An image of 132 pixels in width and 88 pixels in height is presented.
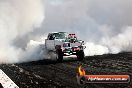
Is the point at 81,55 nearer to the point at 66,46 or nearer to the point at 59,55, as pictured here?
the point at 66,46

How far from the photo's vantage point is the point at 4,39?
33.2m

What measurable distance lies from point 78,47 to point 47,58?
178 inches

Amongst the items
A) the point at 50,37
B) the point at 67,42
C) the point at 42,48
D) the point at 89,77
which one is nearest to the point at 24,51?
the point at 42,48

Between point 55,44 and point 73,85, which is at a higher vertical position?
point 55,44

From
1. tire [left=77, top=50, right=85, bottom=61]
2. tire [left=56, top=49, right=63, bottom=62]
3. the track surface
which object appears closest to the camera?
the track surface

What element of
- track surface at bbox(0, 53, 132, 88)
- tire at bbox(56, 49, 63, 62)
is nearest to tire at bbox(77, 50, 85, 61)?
tire at bbox(56, 49, 63, 62)

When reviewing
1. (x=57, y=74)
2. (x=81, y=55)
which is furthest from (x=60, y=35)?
(x=57, y=74)

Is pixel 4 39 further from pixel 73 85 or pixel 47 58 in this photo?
pixel 73 85

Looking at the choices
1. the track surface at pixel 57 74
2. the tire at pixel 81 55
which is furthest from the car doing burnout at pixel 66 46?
the track surface at pixel 57 74

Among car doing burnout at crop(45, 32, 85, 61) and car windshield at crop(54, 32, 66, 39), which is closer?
car doing burnout at crop(45, 32, 85, 61)

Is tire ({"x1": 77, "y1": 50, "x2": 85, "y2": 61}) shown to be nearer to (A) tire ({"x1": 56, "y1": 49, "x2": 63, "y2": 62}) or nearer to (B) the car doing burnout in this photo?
(B) the car doing burnout

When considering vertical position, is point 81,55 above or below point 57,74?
above

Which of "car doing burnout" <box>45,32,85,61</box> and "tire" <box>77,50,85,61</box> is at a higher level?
"car doing burnout" <box>45,32,85,61</box>

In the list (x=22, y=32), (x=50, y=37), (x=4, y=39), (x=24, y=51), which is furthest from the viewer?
(x=22, y=32)
